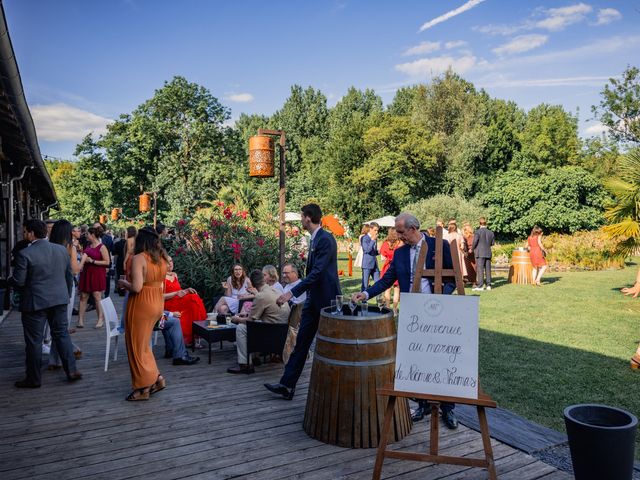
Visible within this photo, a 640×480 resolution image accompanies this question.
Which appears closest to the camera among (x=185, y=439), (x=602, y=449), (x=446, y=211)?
(x=602, y=449)

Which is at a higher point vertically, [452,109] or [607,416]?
[452,109]

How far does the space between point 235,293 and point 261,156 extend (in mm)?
2451

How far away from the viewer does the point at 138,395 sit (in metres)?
4.92

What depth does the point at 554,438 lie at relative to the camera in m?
3.99

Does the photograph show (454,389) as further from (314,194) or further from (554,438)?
(314,194)

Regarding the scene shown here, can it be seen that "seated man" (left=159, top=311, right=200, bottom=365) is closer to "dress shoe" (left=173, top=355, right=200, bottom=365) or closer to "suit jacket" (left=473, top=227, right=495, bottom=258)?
"dress shoe" (left=173, top=355, right=200, bottom=365)

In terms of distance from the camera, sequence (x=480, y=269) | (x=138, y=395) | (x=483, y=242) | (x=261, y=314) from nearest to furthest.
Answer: (x=138, y=395), (x=261, y=314), (x=483, y=242), (x=480, y=269)

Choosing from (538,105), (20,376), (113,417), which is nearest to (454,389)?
(113,417)

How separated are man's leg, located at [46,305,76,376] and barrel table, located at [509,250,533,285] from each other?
12923 mm

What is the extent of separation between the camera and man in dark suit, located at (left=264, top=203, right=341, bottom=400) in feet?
15.4

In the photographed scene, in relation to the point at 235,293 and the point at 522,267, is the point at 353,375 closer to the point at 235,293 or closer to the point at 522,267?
the point at 235,293

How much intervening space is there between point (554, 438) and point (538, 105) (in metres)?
52.2

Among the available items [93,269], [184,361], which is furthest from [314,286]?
[93,269]

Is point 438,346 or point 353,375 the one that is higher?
point 438,346
